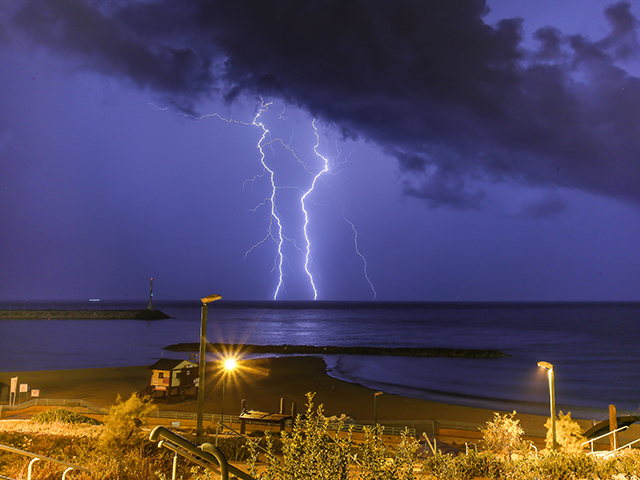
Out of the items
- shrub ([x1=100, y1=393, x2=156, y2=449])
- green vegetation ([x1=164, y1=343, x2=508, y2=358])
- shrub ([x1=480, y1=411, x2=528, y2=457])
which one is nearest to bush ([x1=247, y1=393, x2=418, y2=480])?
shrub ([x1=100, y1=393, x2=156, y2=449])

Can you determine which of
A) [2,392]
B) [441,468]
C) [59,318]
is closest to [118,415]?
[441,468]

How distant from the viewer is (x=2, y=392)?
30.5m

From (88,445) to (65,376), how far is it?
35.7 meters

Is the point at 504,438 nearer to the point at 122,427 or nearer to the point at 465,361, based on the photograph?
the point at 122,427

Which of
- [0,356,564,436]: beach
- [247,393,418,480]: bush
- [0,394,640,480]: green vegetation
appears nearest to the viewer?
[247,393,418,480]: bush

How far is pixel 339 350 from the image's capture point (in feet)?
216

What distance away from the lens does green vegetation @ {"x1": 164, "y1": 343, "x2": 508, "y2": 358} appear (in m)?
62.1

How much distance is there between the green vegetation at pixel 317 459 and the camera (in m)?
4.13

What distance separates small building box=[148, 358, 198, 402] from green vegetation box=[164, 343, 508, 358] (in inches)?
1343

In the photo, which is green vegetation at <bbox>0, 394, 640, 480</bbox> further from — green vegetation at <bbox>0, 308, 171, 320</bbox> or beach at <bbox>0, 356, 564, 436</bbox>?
green vegetation at <bbox>0, 308, 171, 320</bbox>

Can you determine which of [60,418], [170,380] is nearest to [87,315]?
[170,380]

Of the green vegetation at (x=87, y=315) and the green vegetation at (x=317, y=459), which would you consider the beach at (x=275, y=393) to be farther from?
the green vegetation at (x=87, y=315)

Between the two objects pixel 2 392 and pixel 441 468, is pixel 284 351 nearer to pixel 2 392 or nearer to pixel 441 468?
pixel 2 392

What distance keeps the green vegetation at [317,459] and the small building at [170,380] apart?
11610 millimetres
